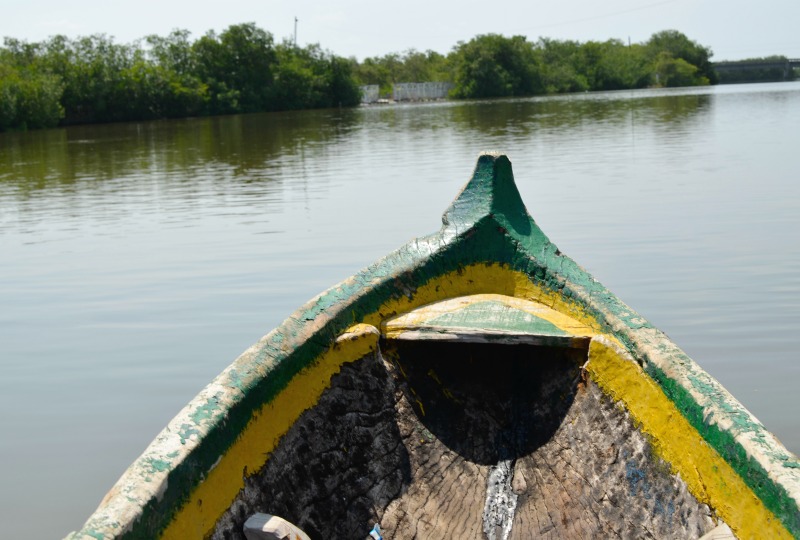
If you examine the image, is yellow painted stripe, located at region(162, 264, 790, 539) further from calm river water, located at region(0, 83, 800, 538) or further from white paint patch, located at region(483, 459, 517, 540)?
calm river water, located at region(0, 83, 800, 538)

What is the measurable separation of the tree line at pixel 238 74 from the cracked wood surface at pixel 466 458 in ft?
127

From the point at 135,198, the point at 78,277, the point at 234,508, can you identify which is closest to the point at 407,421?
the point at 234,508

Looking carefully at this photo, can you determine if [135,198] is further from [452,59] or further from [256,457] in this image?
[452,59]

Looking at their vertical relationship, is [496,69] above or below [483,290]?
above

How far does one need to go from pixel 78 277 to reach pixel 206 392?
21.3 ft

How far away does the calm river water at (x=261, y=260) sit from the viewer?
511 cm

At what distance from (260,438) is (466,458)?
2.70 ft

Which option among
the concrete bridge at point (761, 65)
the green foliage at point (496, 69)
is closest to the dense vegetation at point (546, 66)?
the green foliage at point (496, 69)

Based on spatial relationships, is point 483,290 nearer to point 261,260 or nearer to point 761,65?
point 261,260

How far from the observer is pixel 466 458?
3.15 meters

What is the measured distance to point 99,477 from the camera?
451cm

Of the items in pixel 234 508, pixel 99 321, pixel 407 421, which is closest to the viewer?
pixel 234 508

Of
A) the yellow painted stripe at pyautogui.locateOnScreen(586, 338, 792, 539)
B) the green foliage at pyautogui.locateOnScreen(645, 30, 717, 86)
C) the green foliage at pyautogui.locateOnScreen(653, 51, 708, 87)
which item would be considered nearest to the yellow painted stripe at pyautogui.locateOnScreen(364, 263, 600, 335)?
the yellow painted stripe at pyautogui.locateOnScreen(586, 338, 792, 539)

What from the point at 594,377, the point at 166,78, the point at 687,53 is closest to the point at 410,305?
the point at 594,377
